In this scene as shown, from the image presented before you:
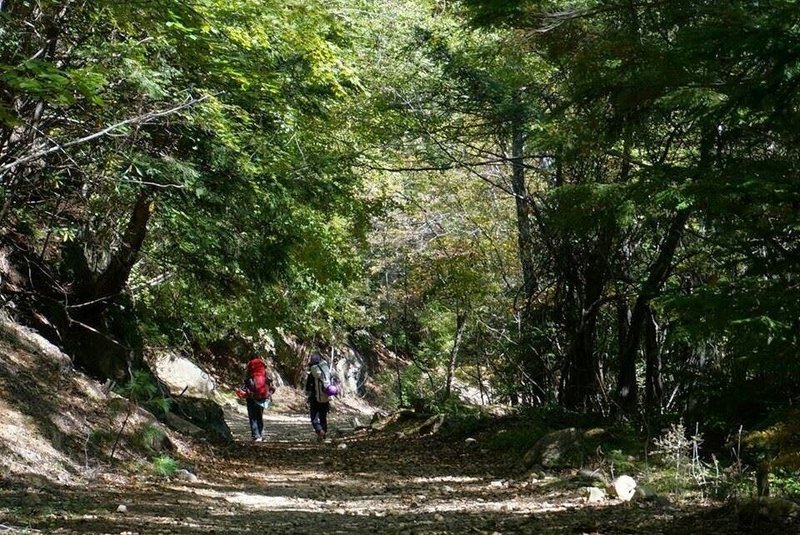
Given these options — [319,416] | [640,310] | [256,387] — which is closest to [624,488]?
[640,310]

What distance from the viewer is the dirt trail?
620 centimetres

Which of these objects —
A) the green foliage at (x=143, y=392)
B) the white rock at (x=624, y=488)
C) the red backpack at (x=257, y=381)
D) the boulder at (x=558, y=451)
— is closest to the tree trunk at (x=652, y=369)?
the boulder at (x=558, y=451)

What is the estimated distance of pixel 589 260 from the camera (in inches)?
486

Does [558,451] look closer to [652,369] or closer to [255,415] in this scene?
[652,369]

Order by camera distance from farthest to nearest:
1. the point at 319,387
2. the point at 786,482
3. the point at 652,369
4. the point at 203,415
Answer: the point at 319,387 < the point at 203,415 < the point at 652,369 < the point at 786,482

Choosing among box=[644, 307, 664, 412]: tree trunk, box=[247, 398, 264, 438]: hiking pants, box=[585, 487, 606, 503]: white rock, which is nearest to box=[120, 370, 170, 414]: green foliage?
box=[247, 398, 264, 438]: hiking pants

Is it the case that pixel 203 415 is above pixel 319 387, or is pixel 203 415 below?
below

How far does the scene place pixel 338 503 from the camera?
8094mm

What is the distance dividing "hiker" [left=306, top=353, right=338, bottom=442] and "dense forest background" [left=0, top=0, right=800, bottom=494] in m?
2.02

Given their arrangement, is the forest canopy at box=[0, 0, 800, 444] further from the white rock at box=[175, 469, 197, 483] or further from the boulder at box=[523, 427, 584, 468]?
the white rock at box=[175, 469, 197, 483]

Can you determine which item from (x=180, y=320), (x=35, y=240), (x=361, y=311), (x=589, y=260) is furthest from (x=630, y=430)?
(x=361, y=311)

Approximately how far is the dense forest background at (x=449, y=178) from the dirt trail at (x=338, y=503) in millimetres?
1722

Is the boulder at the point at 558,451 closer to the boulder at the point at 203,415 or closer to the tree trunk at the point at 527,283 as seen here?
the tree trunk at the point at 527,283

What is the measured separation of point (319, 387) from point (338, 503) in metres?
6.76
